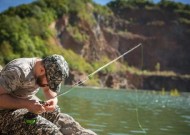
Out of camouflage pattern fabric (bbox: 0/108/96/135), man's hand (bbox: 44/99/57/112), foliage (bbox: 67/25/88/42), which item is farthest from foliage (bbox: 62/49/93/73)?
camouflage pattern fabric (bbox: 0/108/96/135)

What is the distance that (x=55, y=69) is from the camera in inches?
264

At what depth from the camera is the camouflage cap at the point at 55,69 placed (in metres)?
6.70

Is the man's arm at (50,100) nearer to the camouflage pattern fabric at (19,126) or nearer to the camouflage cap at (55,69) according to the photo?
the camouflage pattern fabric at (19,126)

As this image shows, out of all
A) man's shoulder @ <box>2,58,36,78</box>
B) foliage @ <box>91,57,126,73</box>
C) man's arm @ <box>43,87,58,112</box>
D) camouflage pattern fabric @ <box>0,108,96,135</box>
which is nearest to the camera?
man's shoulder @ <box>2,58,36,78</box>

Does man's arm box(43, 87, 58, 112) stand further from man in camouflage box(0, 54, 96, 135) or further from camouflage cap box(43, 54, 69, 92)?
camouflage cap box(43, 54, 69, 92)

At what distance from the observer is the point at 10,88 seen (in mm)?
6633

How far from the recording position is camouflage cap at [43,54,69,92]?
264 inches

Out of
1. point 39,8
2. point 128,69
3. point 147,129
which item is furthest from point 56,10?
point 147,129

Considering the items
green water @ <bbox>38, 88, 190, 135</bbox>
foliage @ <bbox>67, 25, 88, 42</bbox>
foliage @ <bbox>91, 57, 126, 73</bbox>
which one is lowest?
green water @ <bbox>38, 88, 190, 135</bbox>

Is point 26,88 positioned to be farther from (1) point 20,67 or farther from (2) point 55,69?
(2) point 55,69

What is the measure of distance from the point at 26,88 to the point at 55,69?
70 cm

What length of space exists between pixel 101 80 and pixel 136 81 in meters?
40.3

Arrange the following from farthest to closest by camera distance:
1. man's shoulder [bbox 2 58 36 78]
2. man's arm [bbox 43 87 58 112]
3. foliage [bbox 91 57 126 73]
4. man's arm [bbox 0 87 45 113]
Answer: foliage [bbox 91 57 126 73] → man's arm [bbox 43 87 58 112] → man's arm [bbox 0 87 45 113] → man's shoulder [bbox 2 58 36 78]

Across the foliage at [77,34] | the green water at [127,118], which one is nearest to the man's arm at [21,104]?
the green water at [127,118]
